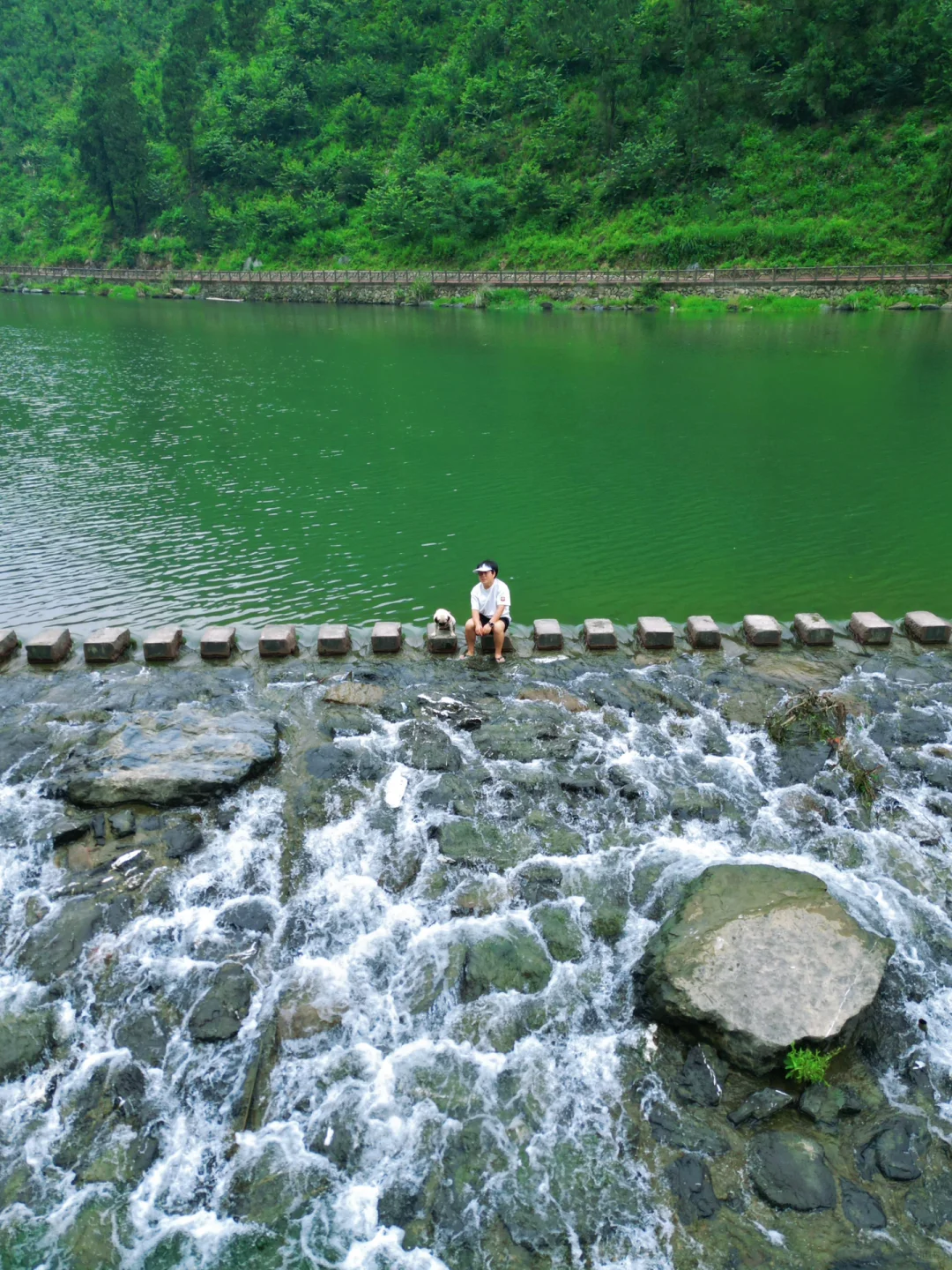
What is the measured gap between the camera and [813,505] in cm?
1550

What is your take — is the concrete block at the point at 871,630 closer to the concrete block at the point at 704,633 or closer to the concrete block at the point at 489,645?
the concrete block at the point at 704,633

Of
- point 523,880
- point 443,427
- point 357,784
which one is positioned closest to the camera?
point 523,880

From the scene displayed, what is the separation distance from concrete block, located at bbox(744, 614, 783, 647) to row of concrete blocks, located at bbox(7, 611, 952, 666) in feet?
0.04

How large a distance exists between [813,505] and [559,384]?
12.7m

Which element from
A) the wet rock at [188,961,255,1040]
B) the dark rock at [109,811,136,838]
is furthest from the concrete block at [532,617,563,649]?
the wet rock at [188,961,255,1040]

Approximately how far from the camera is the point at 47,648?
984 cm

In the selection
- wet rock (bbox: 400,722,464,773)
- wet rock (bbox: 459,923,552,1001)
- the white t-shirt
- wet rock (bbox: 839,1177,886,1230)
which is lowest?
wet rock (bbox: 839,1177,886,1230)

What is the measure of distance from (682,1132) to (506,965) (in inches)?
64.1

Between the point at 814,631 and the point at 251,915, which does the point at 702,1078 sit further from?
the point at 814,631

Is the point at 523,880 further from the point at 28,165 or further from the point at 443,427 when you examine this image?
the point at 28,165

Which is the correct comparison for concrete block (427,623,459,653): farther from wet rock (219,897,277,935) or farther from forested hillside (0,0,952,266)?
forested hillside (0,0,952,266)

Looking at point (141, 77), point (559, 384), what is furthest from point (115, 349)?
point (141, 77)

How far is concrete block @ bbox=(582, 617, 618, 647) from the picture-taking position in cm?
1014

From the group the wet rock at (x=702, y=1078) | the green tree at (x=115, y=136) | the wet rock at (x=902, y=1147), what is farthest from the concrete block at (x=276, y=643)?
the green tree at (x=115, y=136)
